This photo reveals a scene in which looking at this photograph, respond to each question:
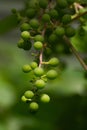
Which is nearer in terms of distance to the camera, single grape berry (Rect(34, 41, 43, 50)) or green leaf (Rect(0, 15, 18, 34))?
single grape berry (Rect(34, 41, 43, 50))

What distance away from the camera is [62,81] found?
1213 mm

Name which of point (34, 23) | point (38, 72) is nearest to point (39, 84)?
point (38, 72)

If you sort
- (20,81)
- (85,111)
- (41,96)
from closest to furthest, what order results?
1. (41,96)
2. (85,111)
3. (20,81)

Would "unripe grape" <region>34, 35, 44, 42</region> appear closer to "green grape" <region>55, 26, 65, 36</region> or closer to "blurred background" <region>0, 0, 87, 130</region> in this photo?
"green grape" <region>55, 26, 65, 36</region>

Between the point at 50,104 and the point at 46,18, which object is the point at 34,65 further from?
the point at 50,104

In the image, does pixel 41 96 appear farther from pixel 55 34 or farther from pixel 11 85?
pixel 11 85

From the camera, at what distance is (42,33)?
2.75ft

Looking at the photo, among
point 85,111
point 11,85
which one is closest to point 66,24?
point 85,111

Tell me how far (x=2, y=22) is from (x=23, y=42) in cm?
33

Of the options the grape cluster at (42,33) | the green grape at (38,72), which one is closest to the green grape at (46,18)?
the grape cluster at (42,33)

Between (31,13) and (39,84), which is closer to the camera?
(39,84)

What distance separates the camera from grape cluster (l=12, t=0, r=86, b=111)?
2.62 ft

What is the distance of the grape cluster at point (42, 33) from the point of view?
80 cm

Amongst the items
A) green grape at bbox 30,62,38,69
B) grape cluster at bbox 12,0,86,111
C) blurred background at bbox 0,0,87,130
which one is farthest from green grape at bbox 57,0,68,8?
blurred background at bbox 0,0,87,130
